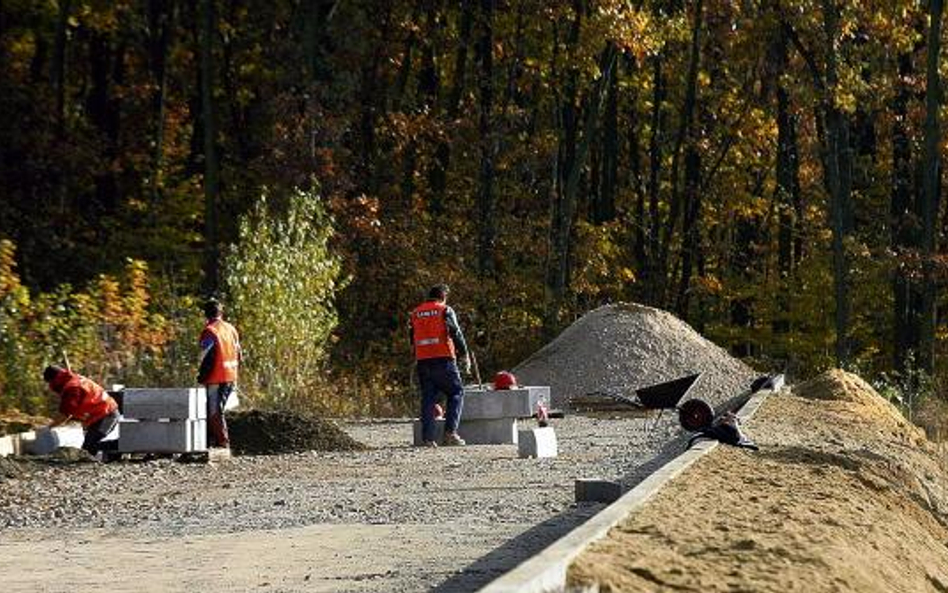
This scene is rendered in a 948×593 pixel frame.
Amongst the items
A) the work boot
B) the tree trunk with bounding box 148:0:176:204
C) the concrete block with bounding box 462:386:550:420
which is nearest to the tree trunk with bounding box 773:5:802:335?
the tree trunk with bounding box 148:0:176:204

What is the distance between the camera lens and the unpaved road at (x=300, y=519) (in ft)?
39.9

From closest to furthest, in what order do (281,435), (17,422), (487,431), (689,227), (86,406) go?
(86,406)
(281,435)
(487,431)
(17,422)
(689,227)

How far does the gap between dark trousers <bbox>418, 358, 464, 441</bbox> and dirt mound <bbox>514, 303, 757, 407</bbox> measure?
11.9m

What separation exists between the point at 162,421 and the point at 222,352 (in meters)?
1.38

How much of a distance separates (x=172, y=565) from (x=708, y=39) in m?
44.4

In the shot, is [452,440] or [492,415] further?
[492,415]

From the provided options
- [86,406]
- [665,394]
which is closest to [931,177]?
[665,394]

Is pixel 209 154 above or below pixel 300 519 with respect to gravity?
above

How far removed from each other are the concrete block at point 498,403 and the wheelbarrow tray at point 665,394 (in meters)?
1.34

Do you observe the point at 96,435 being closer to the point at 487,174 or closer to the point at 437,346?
the point at 437,346

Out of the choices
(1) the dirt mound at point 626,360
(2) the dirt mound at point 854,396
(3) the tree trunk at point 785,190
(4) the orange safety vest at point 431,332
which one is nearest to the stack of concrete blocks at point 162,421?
(4) the orange safety vest at point 431,332

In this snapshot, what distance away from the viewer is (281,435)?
81.9 ft

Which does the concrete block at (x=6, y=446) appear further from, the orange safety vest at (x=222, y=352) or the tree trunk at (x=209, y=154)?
the tree trunk at (x=209, y=154)

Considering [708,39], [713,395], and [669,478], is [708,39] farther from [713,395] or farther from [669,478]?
[669,478]
